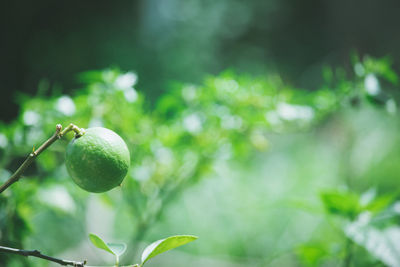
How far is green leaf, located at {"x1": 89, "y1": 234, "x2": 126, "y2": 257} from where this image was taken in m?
0.34

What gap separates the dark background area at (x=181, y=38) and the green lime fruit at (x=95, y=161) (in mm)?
1805

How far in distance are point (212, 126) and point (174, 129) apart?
0.09m

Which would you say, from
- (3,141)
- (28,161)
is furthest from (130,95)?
(28,161)

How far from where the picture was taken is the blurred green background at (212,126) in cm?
67

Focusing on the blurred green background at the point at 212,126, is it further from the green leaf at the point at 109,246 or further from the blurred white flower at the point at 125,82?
the green leaf at the point at 109,246

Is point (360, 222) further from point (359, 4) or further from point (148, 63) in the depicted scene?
point (359, 4)

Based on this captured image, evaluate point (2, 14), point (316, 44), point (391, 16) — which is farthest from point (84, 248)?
point (391, 16)

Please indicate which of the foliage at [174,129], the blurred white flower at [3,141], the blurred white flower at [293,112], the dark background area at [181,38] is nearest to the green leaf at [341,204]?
the foliage at [174,129]

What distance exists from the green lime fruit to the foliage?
27 cm

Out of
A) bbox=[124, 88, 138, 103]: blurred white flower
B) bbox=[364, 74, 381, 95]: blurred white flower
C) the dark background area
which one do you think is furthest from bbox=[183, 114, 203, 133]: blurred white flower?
the dark background area

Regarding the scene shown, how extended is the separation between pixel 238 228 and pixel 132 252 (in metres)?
1.21

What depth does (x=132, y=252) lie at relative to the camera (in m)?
0.85

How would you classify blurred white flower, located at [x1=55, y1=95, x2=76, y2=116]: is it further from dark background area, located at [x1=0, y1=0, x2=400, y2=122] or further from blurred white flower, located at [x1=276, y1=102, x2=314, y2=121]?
dark background area, located at [x1=0, y1=0, x2=400, y2=122]

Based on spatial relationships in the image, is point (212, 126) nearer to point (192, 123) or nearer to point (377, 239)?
point (192, 123)
